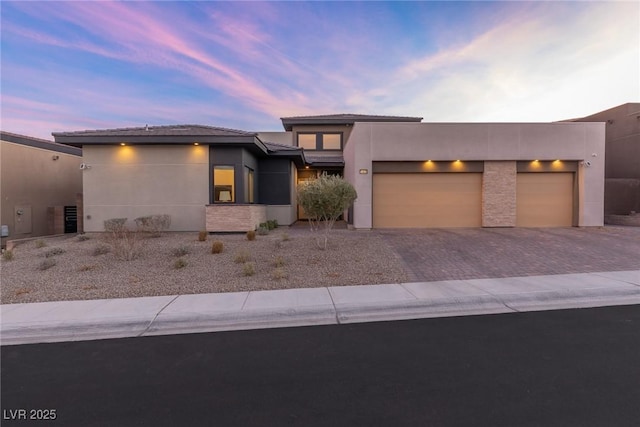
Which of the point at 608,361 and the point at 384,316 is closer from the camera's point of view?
the point at 608,361

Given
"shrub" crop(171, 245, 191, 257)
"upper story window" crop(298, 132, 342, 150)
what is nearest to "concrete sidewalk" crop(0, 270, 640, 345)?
"shrub" crop(171, 245, 191, 257)

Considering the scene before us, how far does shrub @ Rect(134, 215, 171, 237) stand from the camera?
13.3 meters

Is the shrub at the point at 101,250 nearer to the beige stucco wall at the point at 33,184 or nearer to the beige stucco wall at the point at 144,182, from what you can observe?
the beige stucco wall at the point at 144,182

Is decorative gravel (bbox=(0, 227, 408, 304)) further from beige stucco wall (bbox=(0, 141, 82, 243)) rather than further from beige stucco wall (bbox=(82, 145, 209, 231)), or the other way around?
beige stucco wall (bbox=(0, 141, 82, 243))

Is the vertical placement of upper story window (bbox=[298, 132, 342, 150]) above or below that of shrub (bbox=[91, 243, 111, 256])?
above

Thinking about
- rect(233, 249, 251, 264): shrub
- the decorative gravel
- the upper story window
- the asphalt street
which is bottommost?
the asphalt street

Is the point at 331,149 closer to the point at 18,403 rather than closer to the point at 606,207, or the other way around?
the point at 606,207

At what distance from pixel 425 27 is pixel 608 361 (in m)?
15.1

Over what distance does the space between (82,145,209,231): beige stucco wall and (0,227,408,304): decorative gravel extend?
3299 millimetres

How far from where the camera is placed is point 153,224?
1362 cm

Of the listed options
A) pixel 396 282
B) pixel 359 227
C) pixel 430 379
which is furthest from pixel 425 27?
pixel 430 379

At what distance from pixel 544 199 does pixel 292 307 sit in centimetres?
1612

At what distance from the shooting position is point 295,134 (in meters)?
26.8

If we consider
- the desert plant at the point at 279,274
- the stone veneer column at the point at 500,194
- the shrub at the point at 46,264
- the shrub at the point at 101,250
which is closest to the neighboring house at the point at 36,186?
the shrub at the point at 101,250
